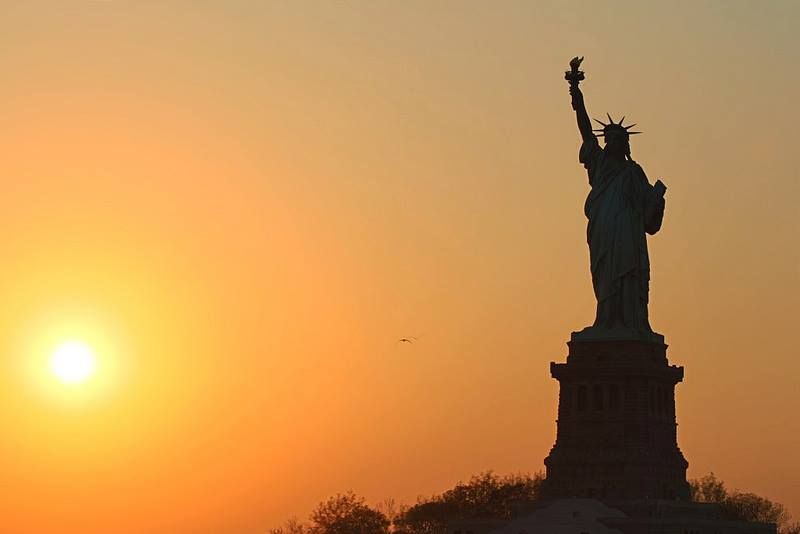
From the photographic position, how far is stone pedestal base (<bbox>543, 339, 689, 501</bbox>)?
107m

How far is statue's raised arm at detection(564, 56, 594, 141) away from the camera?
111188mm

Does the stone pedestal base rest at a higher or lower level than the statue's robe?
lower

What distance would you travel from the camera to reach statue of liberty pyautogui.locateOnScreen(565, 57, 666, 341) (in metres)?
110

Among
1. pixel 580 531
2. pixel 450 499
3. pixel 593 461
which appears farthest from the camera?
pixel 450 499

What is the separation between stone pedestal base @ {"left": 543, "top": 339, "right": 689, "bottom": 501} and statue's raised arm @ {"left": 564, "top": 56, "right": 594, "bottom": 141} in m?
9.48

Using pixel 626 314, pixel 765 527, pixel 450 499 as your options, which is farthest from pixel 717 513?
pixel 450 499

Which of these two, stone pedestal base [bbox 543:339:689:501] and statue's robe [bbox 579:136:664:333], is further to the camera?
statue's robe [bbox 579:136:664:333]

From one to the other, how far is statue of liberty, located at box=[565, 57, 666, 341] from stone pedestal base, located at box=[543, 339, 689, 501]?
128 centimetres

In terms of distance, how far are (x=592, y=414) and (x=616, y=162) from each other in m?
11.4

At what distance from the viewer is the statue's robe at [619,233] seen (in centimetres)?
11006

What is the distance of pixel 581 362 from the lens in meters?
109

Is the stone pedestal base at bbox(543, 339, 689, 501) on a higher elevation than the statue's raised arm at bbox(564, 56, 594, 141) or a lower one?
lower

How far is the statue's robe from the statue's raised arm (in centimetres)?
48

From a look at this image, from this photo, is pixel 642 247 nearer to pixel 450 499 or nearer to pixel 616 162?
pixel 616 162
